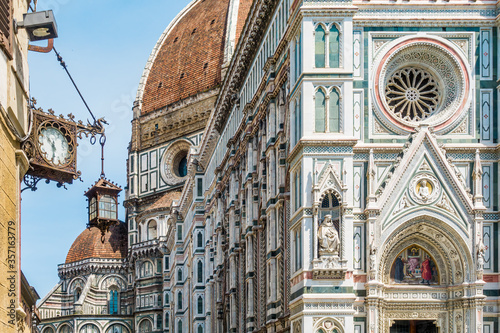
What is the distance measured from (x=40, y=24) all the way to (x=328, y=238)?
1583 centimetres

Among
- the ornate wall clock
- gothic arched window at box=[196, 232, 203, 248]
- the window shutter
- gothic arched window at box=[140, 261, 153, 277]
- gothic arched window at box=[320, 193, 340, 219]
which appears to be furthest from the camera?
gothic arched window at box=[140, 261, 153, 277]

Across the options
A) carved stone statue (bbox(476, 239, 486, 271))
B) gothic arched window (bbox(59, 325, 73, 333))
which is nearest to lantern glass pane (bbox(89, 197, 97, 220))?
carved stone statue (bbox(476, 239, 486, 271))

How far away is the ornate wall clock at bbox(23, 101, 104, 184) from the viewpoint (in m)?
25.5

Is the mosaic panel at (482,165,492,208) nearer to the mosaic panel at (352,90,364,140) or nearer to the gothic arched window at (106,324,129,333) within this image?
the mosaic panel at (352,90,364,140)

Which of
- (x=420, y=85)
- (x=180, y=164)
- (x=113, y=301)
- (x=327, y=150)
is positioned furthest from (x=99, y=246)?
(x=327, y=150)

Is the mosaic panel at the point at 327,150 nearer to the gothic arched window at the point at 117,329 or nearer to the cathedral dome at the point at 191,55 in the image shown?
the cathedral dome at the point at 191,55

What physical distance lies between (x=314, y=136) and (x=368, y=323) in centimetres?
634

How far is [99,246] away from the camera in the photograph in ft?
387

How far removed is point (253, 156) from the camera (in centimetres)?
4900

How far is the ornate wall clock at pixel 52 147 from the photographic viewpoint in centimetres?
2545

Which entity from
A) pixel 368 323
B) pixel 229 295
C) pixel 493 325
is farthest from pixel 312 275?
pixel 229 295

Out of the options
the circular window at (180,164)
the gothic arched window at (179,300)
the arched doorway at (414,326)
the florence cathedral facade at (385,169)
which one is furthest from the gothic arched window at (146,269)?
the arched doorway at (414,326)

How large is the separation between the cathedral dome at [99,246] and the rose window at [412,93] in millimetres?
80773

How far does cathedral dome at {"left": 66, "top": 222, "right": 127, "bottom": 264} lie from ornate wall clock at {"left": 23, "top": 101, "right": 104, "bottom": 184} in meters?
90.1
